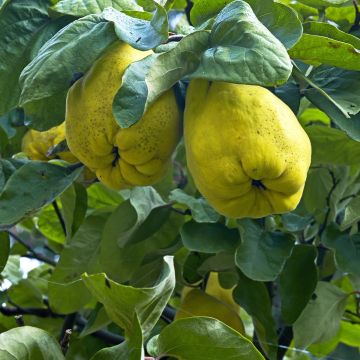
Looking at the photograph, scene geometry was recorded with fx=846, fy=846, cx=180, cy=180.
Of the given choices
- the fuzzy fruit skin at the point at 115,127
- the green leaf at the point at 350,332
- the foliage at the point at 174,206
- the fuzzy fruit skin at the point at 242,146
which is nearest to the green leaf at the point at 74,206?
the foliage at the point at 174,206

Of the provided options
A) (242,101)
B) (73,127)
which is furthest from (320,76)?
(73,127)

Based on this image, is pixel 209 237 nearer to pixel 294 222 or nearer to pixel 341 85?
pixel 294 222

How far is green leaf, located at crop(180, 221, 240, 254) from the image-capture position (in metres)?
1.29

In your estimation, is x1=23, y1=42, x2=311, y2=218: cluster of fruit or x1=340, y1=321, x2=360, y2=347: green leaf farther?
x1=340, y1=321, x2=360, y2=347: green leaf

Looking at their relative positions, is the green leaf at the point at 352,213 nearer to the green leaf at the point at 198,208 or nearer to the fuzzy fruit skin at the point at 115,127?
the green leaf at the point at 198,208

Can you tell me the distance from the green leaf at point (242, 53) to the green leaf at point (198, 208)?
1.32 feet

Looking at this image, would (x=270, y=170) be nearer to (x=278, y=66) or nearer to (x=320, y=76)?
(x=278, y=66)

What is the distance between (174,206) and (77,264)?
0.20 meters

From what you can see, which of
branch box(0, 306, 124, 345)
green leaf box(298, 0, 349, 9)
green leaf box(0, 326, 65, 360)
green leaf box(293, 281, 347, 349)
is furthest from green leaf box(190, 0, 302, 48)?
branch box(0, 306, 124, 345)

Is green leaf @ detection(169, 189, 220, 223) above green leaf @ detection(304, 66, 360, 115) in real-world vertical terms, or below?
below

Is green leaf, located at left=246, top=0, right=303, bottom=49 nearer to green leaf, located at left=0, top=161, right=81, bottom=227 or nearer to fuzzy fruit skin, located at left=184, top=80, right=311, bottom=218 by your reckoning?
fuzzy fruit skin, located at left=184, top=80, right=311, bottom=218

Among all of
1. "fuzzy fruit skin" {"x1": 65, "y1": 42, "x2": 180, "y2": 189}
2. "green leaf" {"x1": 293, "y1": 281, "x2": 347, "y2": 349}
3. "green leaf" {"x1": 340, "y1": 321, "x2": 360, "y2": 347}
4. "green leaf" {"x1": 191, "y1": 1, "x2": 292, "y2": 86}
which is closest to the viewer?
"green leaf" {"x1": 191, "y1": 1, "x2": 292, "y2": 86}

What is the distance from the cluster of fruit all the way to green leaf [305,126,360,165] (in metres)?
0.34

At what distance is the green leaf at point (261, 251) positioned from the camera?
48.1 inches
